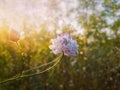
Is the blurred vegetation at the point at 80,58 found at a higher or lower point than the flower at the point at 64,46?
lower

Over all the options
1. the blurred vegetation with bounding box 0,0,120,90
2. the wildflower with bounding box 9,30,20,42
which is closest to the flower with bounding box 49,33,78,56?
the wildflower with bounding box 9,30,20,42

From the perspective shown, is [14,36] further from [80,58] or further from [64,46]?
[80,58]

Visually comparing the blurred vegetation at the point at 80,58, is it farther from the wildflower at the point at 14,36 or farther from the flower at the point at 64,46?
the wildflower at the point at 14,36

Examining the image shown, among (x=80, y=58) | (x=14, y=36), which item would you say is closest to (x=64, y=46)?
(x=14, y=36)

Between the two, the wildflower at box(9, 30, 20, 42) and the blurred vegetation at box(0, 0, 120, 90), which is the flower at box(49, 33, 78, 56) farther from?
the blurred vegetation at box(0, 0, 120, 90)

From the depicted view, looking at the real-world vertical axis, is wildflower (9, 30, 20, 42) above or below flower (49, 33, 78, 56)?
above

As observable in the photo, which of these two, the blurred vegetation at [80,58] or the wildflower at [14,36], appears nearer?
the wildflower at [14,36]

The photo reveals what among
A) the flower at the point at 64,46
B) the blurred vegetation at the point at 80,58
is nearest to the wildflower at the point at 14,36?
the flower at the point at 64,46

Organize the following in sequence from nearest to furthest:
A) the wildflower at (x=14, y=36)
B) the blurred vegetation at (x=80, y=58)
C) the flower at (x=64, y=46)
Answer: the wildflower at (x=14, y=36) → the flower at (x=64, y=46) → the blurred vegetation at (x=80, y=58)

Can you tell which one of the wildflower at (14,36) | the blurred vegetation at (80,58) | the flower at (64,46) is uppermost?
the wildflower at (14,36)
